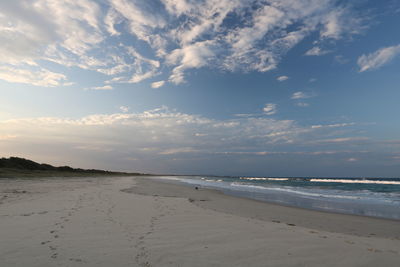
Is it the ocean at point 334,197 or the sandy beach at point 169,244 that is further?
the ocean at point 334,197

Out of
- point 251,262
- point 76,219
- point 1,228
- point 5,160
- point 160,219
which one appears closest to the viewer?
point 251,262

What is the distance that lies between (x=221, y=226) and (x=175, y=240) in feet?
7.37

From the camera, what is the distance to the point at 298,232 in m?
7.38

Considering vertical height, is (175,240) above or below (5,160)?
below

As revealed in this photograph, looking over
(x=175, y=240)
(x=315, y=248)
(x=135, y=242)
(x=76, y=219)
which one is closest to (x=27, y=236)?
(x=76, y=219)

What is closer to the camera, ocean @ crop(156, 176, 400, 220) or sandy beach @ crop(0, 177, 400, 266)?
sandy beach @ crop(0, 177, 400, 266)

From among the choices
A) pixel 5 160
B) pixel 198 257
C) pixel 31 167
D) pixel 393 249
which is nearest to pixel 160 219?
pixel 198 257

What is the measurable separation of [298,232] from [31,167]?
64.0m

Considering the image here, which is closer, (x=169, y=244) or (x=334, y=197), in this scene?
(x=169, y=244)

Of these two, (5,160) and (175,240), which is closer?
(175,240)

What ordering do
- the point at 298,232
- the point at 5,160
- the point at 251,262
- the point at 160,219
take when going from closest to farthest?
the point at 251,262
the point at 298,232
the point at 160,219
the point at 5,160

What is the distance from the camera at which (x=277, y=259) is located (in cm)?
496

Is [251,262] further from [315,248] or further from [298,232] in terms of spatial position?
[298,232]

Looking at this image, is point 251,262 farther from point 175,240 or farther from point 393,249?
point 393,249
